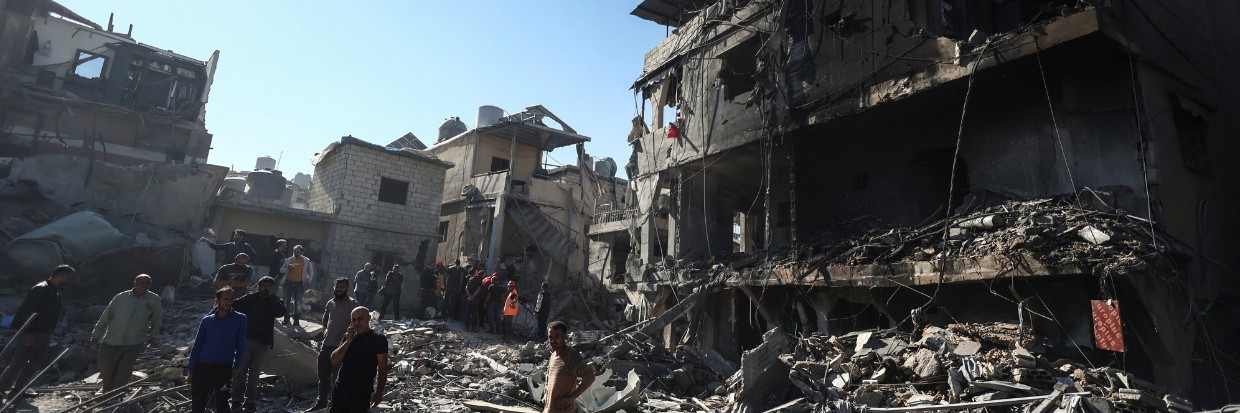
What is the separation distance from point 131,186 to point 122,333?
15.1m

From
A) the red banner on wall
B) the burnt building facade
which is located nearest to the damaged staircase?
the burnt building facade

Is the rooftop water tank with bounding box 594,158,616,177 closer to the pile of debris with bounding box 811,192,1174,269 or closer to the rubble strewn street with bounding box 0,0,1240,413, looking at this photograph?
the rubble strewn street with bounding box 0,0,1240,413

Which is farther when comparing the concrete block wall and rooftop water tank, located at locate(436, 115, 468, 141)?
rooftop water tank, located at locate(436, 115, 468, 141)

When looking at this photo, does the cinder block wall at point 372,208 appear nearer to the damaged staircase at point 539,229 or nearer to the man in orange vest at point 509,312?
the damaged staircase at point 539,229

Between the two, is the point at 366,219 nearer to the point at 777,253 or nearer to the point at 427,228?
the point at 427,228

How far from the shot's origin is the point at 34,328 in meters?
6.80

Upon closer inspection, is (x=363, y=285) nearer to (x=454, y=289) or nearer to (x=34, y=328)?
(x=454, y=289)

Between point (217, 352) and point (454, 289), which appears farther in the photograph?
point (454, 289)

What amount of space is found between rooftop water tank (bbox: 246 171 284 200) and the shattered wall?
40.3ft

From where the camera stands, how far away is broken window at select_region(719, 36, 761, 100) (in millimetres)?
14875

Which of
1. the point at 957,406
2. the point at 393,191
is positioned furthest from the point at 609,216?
the point at 957,406

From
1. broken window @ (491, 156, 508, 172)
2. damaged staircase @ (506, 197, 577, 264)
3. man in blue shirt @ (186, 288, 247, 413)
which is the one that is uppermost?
broken window @ (491, 156, 508, 172)

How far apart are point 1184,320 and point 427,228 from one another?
22.1 m

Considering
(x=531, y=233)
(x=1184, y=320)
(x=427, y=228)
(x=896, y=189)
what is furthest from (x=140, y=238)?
(x=1184, y=320)
